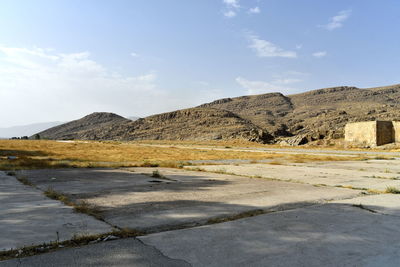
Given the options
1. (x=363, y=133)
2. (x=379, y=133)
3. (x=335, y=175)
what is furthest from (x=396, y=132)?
A: (x=335, y=175)

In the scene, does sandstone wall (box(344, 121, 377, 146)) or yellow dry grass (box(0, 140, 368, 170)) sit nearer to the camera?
yellow dry grass (box(0, 140, 368, 170))

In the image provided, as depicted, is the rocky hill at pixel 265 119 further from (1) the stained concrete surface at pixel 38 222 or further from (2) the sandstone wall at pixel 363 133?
(1) the stained concrete surface at pixel 38 222

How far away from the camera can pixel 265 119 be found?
12206 cm

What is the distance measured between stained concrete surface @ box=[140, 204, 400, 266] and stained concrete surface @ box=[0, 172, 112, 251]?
872 mm

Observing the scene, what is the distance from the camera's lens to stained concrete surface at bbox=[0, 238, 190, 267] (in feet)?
8.69

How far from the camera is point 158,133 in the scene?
102m

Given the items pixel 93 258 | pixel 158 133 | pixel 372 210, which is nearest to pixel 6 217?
pixel 93 258

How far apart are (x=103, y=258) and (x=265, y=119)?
4818 inches

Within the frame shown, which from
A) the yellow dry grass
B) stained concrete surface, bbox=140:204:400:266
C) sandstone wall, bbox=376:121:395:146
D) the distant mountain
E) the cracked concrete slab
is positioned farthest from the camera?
the distant mountain

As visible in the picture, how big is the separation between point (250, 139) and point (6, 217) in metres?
64.0

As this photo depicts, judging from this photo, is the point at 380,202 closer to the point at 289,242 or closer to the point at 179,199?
the point at 289,242

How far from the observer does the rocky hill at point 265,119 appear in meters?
78.9

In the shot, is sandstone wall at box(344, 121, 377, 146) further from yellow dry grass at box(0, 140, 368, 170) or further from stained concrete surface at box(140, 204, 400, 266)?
stained concrete surface at box(140, 204, 400, 266)

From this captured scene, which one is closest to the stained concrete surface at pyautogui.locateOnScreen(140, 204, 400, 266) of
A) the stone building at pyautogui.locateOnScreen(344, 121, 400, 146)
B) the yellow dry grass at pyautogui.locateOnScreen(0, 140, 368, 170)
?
the yellow dry grass at pyautogui.locateOnScreen(0, 140, 368, 170)
